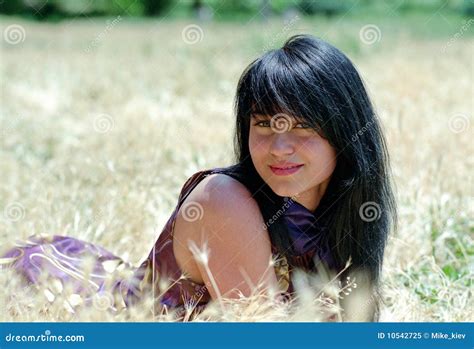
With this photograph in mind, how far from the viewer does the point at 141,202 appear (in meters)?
3.26

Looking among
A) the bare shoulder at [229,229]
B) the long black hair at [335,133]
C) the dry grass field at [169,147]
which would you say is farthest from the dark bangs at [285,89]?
the dry grass field at [169,147]

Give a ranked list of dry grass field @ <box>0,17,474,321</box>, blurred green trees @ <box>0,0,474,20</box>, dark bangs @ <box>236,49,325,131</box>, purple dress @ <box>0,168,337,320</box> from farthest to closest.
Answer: blurred green trees @ <box>0,0,474,20</box> < dry grass field @ <box>0,17,474,321</box> < purple dress @ <box>0,168,337,320</box> < dark bangs @ <box>236,49,325,131</box>

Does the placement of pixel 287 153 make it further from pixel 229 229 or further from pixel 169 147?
pixel 169 147

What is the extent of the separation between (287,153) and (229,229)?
0.79 ft

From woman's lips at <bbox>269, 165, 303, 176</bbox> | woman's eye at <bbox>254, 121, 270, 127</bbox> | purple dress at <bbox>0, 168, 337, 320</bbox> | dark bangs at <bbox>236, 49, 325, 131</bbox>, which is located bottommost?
purple dress at <bbox>0, 168, 337, 320</bbox>

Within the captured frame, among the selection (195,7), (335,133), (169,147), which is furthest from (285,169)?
(195,7)

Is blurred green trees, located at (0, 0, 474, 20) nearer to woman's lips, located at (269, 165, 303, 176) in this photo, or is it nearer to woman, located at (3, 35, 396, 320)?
woman, located at (3, 35, 396, 320)

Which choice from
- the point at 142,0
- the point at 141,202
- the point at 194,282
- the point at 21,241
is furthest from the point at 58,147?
the point at 142,0

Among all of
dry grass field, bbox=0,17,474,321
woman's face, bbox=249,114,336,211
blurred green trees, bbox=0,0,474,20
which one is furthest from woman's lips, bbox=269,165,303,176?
blurred green trees, bbox=0,0,474,20

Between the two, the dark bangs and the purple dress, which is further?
the purple dress

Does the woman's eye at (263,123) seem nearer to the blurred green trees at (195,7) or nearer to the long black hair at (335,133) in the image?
the long black hair at (335,133)

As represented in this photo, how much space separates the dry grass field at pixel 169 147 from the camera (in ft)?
9.00

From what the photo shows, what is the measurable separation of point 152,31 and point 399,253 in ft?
34.1

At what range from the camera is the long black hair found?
6.79 ft
